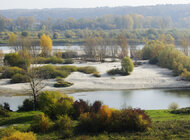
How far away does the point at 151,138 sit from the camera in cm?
1212

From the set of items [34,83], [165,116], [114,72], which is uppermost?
[34,83]

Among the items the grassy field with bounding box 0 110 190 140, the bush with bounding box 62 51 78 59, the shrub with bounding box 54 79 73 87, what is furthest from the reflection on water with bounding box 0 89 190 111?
the bush with bounding box 62 51 78 59

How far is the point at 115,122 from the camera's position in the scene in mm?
13477

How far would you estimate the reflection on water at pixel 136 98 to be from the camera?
25453 millimetres

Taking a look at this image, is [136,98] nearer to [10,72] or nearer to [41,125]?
[41,125]

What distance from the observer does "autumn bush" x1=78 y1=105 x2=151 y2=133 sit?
13.4m

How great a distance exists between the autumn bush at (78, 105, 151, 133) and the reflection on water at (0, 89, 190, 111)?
33.3ft

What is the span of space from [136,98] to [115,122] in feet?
50.4

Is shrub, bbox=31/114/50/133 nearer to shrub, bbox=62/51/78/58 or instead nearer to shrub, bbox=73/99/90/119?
shrub, bbox=73/99/90/119

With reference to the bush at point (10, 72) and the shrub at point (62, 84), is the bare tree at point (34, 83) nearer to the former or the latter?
the shrub at point (62, 84)

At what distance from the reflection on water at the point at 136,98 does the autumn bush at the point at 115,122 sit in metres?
10.2

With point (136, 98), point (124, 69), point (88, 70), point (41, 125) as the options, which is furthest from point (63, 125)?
point (88, 70)

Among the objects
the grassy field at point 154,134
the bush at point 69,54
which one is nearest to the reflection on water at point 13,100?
the grassy field at point 154,134

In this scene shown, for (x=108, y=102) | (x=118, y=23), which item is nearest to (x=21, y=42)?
(x=108, y=102)
